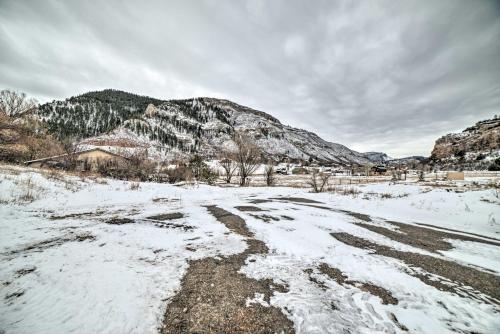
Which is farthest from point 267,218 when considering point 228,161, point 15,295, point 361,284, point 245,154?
point 228,161

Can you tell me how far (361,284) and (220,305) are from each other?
2307 millimetres

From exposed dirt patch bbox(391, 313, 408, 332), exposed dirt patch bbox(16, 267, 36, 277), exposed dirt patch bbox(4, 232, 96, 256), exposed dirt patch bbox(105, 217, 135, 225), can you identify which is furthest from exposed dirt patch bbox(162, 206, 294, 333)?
exposed dirt patch bbox(105, 217, 135, 225)

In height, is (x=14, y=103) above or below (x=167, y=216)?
above

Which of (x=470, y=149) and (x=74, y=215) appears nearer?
(x=74, y=215)

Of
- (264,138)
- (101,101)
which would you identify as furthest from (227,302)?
(101,101)

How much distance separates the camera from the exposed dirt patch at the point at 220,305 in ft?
7.66

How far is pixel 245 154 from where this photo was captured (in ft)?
91.0

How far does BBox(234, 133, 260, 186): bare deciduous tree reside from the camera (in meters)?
27.4

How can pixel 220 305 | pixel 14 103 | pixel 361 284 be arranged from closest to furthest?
pixel 220 305, pixel 361 284, pixel 14 103

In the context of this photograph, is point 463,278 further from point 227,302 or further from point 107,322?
point 107,322

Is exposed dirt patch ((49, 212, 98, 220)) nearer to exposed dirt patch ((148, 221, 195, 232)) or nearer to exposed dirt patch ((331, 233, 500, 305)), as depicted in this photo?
exposed dirt patch ((148, 221, 195, 232))

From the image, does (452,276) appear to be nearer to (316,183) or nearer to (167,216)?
(167,216)

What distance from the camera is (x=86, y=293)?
2838mm

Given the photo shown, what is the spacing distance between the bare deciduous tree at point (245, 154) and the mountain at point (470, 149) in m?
63.2
